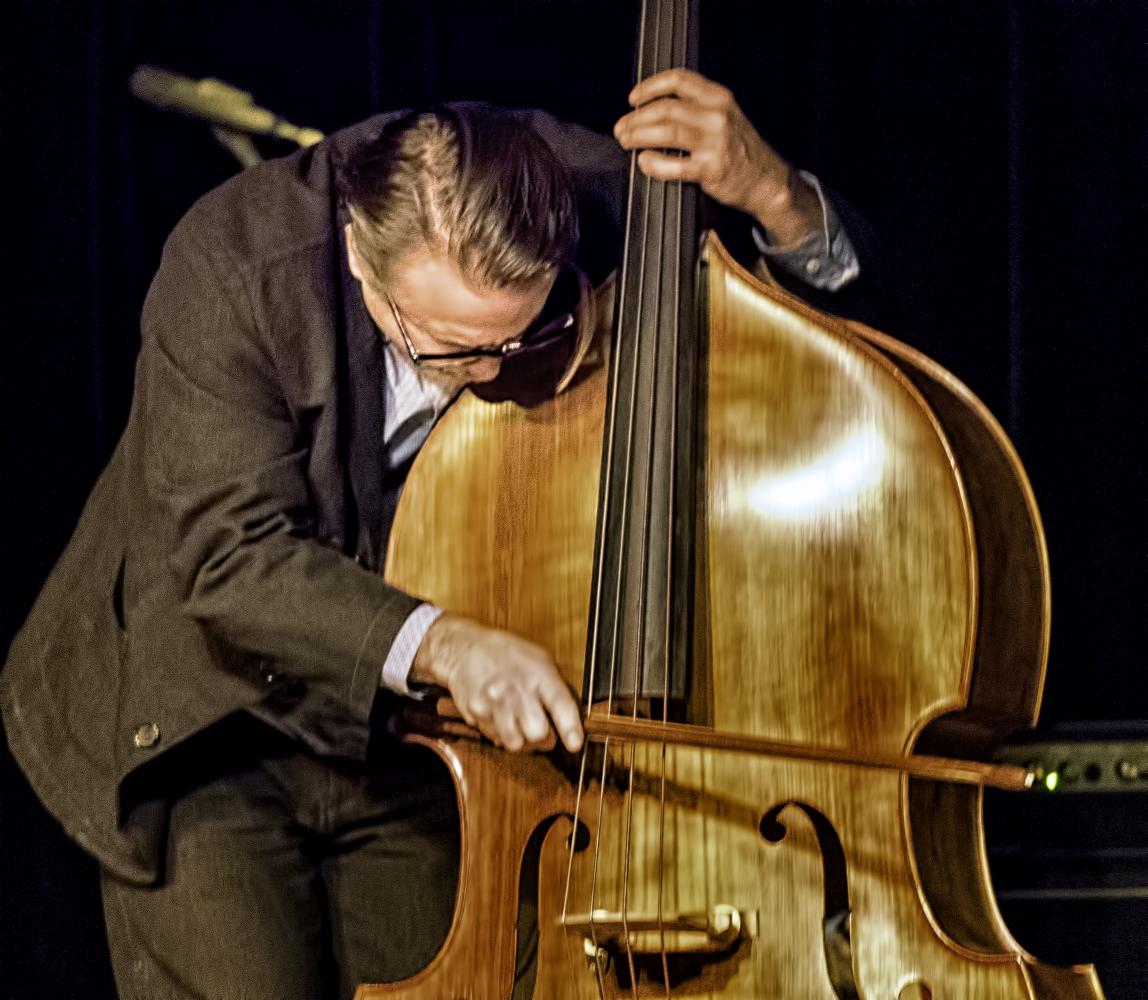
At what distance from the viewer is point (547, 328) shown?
47.5 inches

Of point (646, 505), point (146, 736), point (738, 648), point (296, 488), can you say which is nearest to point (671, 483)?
point (646, 505)

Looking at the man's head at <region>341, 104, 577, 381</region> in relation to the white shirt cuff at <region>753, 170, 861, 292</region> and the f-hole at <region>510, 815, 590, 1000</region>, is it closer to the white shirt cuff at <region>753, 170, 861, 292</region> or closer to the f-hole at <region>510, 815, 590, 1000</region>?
the white shirt cuff at <region>753, 170, 861, 292</region>

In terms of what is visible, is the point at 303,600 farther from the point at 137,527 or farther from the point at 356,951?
the point at 356,951

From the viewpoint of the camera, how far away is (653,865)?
39.9 inches

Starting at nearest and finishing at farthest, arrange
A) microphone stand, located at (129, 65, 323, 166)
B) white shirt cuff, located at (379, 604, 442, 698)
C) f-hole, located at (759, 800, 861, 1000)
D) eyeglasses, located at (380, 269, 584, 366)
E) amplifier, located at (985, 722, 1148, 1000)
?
1. f-hole, located at (759, 800, 861, 1000)
2. white shirt cuff, located at (379, 604, 442, 698)
3. eyeglasses, located at (380, 269, 584, 366)
4. microphone stand, located at (129, 65, 323, 166)
5. amplifier, located at (985, 722, 1148, 1000)

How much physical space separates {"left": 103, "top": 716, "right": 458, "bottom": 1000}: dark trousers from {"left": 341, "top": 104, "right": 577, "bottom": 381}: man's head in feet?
1.39

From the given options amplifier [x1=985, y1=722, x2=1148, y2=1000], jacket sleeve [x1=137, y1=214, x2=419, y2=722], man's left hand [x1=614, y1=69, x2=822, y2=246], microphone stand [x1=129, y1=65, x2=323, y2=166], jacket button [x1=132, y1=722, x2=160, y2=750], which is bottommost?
amplifier [x1=985, y1=722, x2=1148, y2=1000]

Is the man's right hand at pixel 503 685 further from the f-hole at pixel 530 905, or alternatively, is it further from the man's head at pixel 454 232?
the man's head at pixel 454 232

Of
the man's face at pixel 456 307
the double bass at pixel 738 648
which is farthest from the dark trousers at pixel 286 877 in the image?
the man's face at pixel 456 307

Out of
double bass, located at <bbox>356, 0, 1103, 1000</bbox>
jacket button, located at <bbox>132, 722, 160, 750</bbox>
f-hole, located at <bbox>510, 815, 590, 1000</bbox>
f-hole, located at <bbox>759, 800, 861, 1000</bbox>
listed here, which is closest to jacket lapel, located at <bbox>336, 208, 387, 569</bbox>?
double bass, located at <bbox>356, 0, 1103, 1000</bbox>

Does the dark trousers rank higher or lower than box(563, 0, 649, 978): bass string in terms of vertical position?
lower

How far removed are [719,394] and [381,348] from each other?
355 millimetres

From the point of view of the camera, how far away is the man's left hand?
1.13 meters

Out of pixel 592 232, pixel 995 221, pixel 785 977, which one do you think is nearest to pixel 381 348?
pixel 592 232
